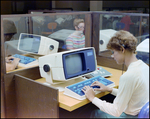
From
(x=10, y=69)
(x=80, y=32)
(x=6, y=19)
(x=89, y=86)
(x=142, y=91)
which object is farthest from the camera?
(x=80, y=32)

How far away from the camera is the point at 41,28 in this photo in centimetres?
240

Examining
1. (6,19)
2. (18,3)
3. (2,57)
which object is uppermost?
(18,3)

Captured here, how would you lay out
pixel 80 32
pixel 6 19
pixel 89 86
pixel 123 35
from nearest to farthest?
pixel 123 35
pixel 89 86
pixel 6 19
pixel 80 32

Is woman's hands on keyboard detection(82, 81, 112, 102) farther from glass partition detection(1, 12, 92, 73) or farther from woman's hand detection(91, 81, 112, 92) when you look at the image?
glass partition detection(1, 12, 92, 73)

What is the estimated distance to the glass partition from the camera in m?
2.01

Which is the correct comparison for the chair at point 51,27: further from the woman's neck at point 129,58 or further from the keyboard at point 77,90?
the woman's neck at point 129,58

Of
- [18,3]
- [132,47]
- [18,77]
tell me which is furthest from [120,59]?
[18,3]

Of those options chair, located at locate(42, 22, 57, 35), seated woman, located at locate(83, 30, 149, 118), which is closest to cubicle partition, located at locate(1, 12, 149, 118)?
chair, located at locate(42, 22, 57, 35)

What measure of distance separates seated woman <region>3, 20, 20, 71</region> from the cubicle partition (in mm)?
38

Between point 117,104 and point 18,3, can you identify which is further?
point 18,3

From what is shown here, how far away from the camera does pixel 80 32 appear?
8.33 feet

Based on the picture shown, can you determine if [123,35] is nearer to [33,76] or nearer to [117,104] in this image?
[117,104]

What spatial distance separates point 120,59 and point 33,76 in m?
0.99

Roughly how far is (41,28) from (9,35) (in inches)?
18.6
